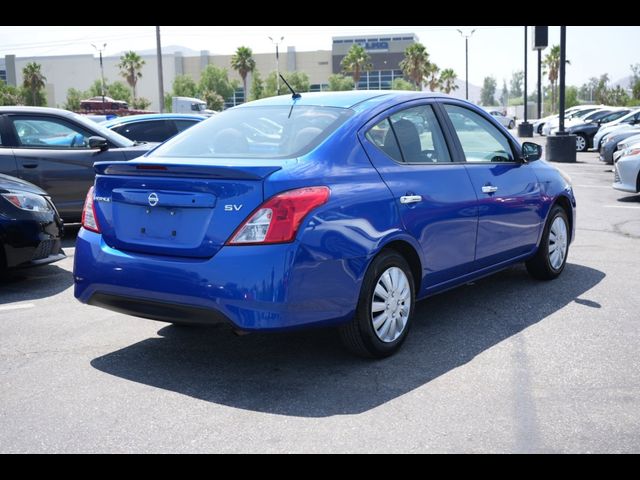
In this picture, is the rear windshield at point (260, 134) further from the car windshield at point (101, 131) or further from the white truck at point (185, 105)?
the white truck at point (185, 105)

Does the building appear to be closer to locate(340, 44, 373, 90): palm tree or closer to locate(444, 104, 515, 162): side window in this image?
locate(340, 44, 373, 90): palm tree

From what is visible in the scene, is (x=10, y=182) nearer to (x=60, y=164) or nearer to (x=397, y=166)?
(x=60, y=164)

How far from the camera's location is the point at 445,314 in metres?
5.82

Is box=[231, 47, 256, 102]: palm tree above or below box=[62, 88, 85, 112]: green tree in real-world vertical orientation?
above

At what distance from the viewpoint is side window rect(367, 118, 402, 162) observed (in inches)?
190

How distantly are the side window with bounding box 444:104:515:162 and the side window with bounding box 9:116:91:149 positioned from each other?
5305 mm

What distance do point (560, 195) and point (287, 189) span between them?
3.58m

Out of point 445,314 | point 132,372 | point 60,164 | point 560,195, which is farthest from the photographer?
point 60,164

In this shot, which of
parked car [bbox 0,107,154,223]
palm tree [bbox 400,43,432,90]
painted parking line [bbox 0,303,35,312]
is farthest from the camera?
palm tree [bbox 400,43,432,90]

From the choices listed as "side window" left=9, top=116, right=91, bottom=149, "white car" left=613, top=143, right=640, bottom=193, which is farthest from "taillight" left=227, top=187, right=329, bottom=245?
"white car" left=613, top=143, right=640, bottom=193

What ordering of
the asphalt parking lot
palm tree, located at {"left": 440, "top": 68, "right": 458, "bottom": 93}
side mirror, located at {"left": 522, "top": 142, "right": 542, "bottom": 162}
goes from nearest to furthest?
the asphalt parking lot, side mirror, located at {"left": 522, "top": 142, "right": 542, "bottom": 162}, palm tree, located at {"left": 440, "top": 68, "right": 458, "bottom": 93}

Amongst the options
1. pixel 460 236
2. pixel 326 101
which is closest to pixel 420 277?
pixel 460 236

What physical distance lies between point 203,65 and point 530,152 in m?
115

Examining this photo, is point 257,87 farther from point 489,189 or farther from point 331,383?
point 331,383
